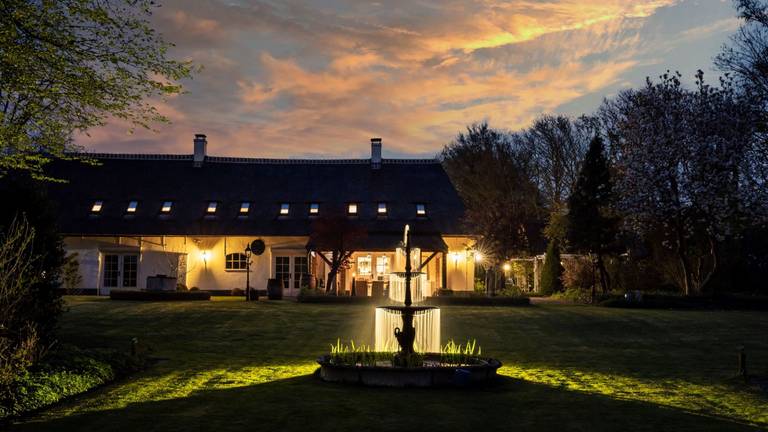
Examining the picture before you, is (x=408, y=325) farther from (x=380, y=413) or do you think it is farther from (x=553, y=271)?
(x=553, y=271)

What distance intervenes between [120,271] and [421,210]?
15.4 m

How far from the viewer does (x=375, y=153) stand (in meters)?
42.3

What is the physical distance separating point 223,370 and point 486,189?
39.2m

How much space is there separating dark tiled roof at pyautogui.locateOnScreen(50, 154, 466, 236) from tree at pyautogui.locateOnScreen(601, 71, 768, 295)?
30.1 ft

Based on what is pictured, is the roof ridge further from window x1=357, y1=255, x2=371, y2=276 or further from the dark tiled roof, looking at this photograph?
window x1=357, y1=255, x2=371, y2=276

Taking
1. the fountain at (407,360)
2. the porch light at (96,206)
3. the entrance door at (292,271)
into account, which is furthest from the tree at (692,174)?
the porch light at (96,206)

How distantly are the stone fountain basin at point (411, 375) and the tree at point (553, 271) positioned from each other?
2624cm

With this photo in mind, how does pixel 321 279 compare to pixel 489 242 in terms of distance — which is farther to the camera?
pixel 489 242

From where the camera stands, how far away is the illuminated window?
38737 millimetres

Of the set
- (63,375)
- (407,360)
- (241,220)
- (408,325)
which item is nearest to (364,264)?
(241,220)

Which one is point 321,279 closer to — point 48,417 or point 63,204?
point 63,204

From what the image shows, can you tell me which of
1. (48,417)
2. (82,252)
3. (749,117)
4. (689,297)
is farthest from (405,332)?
(82,252)

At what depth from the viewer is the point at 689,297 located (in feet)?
99.3

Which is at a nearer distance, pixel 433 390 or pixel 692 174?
pixel 433 390
